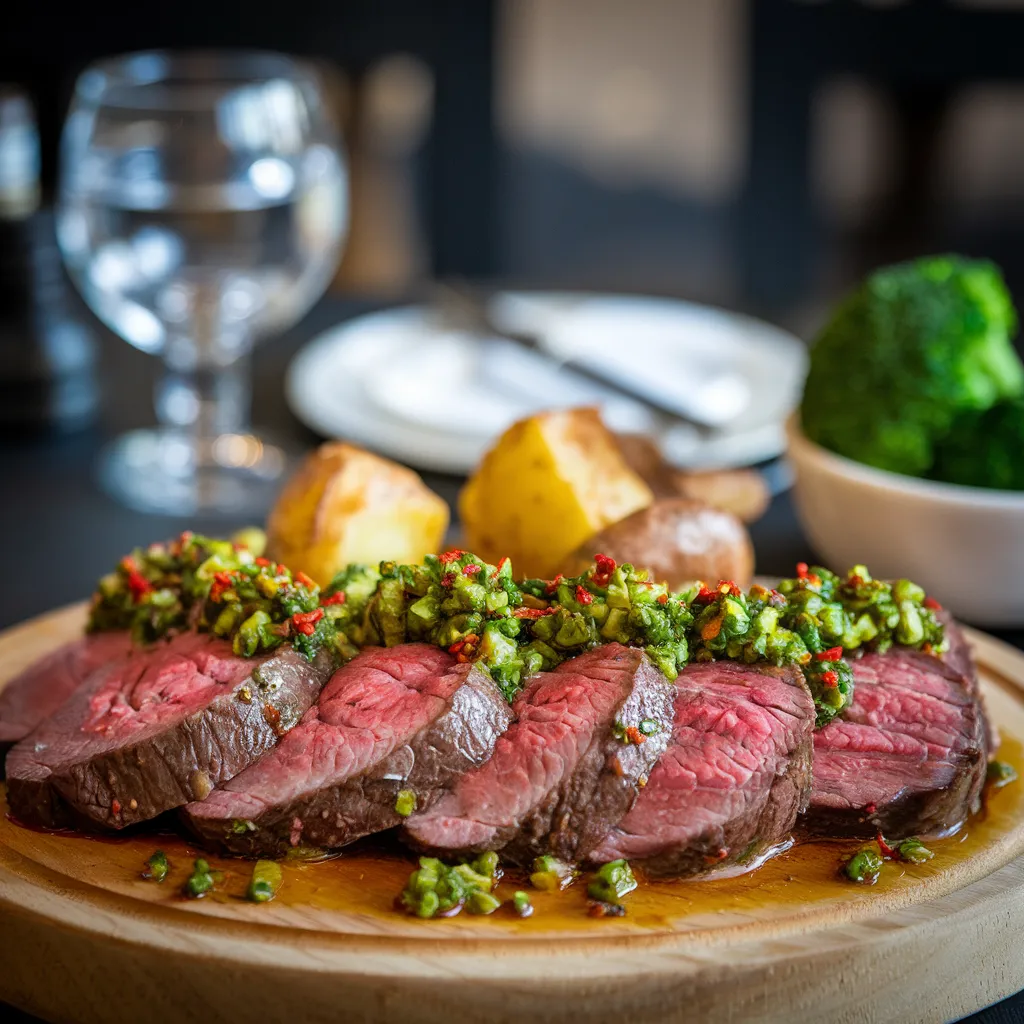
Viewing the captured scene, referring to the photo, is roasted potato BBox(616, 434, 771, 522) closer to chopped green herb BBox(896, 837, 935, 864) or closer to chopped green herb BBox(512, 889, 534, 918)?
chopped green herb BBox(896, 837, 935, 864)

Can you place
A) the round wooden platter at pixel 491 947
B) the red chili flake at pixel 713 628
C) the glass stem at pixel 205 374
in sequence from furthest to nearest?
1. the glass stem at pixel 205 374
2. the red chili flake at pixel 713 628
3. the round wooden platter at pixel 491 947

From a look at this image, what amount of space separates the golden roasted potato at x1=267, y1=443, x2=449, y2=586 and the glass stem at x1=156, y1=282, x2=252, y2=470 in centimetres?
108

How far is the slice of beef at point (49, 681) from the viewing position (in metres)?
2.24

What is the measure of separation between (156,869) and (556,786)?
0.57 meters

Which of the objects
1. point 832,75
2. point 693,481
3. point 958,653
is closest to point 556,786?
point 958,653

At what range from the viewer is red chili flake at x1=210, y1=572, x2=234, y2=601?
2.22 meters

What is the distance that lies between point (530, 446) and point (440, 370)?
5.04ft

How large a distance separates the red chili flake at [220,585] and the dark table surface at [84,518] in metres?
1.01

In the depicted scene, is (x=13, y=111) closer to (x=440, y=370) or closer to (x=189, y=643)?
(x=440, y=370)

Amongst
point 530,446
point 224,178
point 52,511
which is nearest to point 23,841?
point 530,446

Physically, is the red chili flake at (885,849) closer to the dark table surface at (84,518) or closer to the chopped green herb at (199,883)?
the chopped green herb at (199,883)

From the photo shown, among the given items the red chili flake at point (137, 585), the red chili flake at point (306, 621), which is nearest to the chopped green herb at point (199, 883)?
the red chili flake at point (306, 621)

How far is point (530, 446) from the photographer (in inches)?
104

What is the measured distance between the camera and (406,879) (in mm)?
1959
